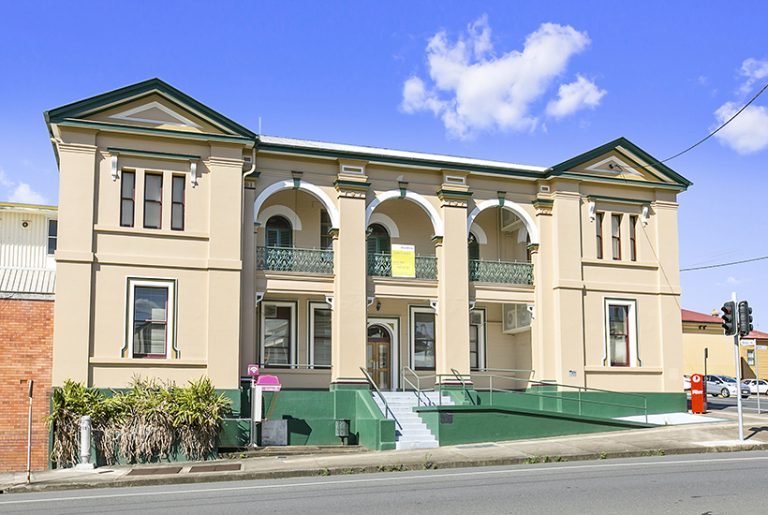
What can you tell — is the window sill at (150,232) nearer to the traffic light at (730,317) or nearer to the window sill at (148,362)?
the window sill at (148,362)

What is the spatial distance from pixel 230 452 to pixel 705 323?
39725 millimetres

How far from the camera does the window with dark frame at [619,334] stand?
2741cm

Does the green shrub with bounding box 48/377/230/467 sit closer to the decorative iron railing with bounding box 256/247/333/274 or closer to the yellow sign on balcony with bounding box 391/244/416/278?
the decorative iron railing with bounding box 256/247/333/274

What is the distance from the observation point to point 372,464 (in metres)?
18.4

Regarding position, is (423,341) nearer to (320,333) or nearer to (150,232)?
(320,333)

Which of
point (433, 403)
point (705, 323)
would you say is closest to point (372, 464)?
point (433, 403)

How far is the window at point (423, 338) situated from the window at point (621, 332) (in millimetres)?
5417

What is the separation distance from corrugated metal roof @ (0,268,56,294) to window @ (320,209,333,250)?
25.8 feet

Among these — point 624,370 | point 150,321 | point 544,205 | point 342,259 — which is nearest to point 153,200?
point 150,321

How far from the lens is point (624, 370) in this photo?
88.8 feet

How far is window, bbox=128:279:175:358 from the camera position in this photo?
74.5ft

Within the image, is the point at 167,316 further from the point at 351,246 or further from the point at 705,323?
the point at 705,323

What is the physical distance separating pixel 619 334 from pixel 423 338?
19.9 ft

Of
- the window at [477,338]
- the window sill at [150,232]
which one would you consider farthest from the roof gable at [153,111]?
the window at [477,338]
